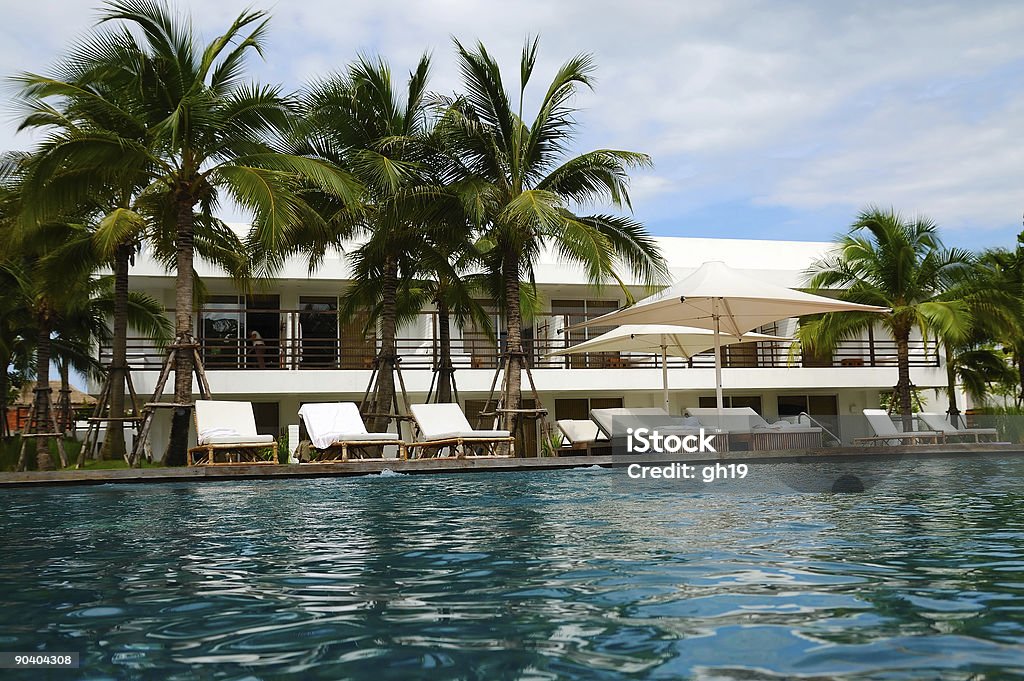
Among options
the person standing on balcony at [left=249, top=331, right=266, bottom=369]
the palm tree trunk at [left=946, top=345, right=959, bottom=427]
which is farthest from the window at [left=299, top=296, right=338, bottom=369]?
the palm tree trunk at [left=946, top=345, right=959, bottom=427]

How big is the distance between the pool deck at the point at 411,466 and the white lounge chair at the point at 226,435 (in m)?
0.76

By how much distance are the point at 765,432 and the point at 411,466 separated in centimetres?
532

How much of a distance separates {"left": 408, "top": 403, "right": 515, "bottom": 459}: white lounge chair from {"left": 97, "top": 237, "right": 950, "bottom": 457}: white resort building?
526 cm

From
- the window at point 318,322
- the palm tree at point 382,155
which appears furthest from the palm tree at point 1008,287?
the window at point 318,322

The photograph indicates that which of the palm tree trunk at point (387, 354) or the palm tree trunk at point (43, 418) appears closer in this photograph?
the palm tree trunk at point (43, 418)

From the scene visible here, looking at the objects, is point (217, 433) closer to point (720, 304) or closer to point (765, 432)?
point (720, 304)

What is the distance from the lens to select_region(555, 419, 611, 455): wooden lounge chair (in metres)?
16.1

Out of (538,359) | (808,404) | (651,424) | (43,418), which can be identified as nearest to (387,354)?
(651,424)

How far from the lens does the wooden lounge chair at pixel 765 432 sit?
44.4 feet

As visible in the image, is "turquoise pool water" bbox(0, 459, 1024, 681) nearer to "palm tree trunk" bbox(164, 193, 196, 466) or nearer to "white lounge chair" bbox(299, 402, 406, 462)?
"white lounge chair" bbox(299, 402, 406, 462)

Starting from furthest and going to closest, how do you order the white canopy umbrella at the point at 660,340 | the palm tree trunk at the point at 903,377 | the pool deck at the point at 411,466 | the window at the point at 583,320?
the window at the point at 583,320 → the palm tree trunk at the point at 903,377 → the white canopy umbrella at the point at 660,340 → the pool deck at the point at 411,466

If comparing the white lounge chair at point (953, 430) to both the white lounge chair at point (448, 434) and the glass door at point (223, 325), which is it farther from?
the glass door at point (223, 325)

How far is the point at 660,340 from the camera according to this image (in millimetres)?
18312

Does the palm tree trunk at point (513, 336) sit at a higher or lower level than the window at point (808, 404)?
higher
